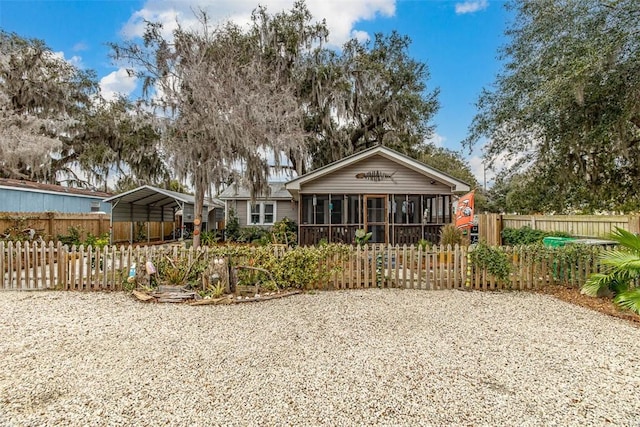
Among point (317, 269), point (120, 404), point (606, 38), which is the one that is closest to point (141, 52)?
point (317, 269)

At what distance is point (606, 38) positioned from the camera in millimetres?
9500

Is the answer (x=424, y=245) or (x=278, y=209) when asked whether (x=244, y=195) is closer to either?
(x=278, y=209)

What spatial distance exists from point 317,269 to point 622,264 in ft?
17.3

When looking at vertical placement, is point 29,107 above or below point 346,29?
below

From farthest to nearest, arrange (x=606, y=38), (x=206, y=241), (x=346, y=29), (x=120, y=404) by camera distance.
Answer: (x=346, y=29)
(x=206, y=241)
(x=606, y=38)
(x=120, y=404)

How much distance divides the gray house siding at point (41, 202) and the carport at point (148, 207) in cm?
257

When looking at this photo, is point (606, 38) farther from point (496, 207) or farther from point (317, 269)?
point (496, 207)

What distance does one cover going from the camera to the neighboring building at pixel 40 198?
1256 cm

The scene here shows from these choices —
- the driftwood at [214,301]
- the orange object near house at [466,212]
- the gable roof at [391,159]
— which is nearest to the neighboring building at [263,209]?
the gable roof at [391,159]

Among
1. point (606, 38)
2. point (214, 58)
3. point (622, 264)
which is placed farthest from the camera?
point (214, 58)

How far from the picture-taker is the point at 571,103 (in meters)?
10.8

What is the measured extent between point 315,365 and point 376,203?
10.3 meters

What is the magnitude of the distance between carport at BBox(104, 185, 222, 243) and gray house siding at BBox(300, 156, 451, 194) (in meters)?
6.48

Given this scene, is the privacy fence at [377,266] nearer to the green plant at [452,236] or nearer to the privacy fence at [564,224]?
the privacy fence at [564,224]
